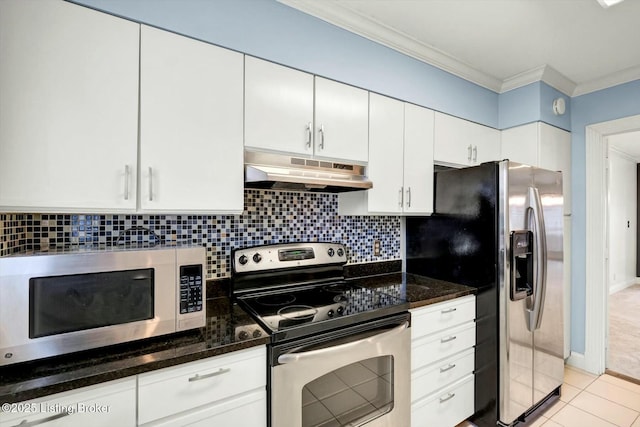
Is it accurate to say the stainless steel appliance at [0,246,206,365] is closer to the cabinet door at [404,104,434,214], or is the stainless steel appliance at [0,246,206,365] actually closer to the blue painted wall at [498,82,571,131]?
the cabinet door at [404,104,434,214]

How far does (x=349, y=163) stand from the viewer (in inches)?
70.4

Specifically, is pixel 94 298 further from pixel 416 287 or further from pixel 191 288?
pixel 416 287

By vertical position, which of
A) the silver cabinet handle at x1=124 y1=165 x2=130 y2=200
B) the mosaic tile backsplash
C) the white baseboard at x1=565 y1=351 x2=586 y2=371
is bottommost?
the white baseboard at x1=565 y1=351 x2=586 y2=371

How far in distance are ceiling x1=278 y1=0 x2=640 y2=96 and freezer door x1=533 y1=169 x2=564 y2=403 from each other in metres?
0.85

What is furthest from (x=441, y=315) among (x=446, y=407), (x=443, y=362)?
(x=446, y=407)

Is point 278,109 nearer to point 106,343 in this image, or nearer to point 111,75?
point 111,75

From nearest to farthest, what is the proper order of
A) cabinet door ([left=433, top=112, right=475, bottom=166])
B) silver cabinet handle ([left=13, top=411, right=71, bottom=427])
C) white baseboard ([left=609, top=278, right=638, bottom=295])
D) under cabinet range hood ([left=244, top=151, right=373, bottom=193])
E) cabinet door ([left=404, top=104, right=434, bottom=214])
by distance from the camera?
silver cabinet handle ([left=13, top=411, right=71, bottom=427]), under cabinet range hood ([left=244, top=151, right=373, bottom=193]), cabinet door ([left=404, top=104, right=434, bottom=214]), cabinet door ([left=433, top=112, right=475, bottom=166]), white baseboard ([left=609, top=278, right=638, bottom=295])

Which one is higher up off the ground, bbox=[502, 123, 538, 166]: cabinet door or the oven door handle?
bbox=[502, 123, 538, 166]: cabinet door

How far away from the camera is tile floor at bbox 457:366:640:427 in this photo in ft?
6.62

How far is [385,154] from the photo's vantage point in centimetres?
190

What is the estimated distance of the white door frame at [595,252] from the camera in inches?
104

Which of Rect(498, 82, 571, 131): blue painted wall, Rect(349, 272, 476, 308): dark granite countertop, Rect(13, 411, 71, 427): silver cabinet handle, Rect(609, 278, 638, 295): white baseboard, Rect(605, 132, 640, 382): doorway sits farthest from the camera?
Rect(609, 278, 638, 295): white baseboard

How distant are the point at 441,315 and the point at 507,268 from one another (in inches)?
19.1

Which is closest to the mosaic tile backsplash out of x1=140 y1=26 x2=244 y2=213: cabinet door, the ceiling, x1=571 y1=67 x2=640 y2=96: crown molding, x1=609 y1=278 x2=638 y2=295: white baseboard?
x1=140 y1=26 x2=244 y2=213: cabinet door
